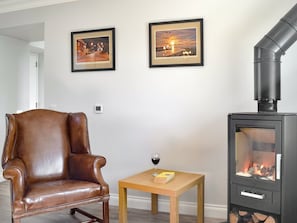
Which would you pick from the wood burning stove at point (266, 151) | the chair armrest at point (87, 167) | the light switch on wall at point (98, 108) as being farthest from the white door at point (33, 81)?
the wood burning stove at point (266, 151)

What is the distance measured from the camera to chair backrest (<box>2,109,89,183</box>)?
2.94 meters

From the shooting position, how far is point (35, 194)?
→ 252 cm

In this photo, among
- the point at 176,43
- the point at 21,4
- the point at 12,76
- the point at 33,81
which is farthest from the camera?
the point at 33,81

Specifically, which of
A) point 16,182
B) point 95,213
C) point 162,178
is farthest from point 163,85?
point 16,182

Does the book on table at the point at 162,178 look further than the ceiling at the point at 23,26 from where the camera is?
No

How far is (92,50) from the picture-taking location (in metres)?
3.78

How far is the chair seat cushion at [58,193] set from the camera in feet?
8.21

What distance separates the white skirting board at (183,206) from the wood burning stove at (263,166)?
0.64 meters

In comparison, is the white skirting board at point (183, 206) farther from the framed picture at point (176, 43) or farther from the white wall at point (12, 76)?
the white wall at point (12, 76)

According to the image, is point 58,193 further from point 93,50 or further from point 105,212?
point 93,50

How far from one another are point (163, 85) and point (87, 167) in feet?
3.86

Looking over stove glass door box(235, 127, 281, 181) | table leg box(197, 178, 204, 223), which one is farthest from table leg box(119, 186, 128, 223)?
stove glass door box(235, 127, 281, 181)

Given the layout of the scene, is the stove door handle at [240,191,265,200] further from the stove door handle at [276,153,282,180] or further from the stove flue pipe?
the stove flue pipe

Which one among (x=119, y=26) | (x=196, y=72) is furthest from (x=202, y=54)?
(x=119, y=26)
